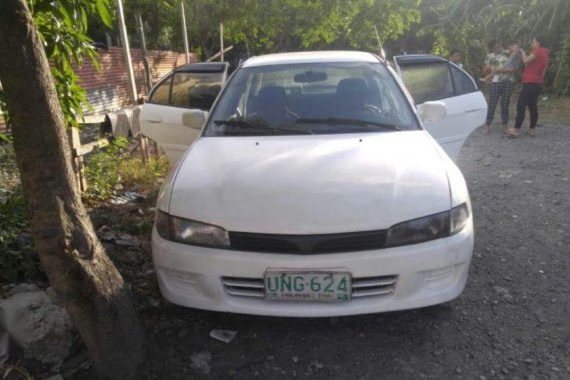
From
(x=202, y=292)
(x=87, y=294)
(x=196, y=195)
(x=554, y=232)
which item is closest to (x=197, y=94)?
(x=196, y=195)

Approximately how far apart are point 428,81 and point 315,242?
10.5ft

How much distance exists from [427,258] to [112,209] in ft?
10.1

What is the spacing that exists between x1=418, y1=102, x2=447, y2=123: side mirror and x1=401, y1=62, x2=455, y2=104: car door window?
1.03 m

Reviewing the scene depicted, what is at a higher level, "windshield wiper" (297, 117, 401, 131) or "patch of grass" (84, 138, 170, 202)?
"windshield wiper" (297, 117, 401, 131)

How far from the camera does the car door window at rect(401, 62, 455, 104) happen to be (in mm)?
4668

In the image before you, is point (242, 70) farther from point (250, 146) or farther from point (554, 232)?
point (554, 232)

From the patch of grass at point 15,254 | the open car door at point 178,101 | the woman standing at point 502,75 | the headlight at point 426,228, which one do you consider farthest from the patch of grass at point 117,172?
the woman standing at point 502,75

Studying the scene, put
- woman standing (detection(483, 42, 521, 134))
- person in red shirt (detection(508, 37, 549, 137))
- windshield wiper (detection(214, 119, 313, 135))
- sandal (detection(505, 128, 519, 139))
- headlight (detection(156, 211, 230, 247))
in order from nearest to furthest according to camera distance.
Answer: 1. headlight (detection(156, 211, 230, 247))
2. windshield wiper (detection(214, 119, 313, 135))
3. person in red shirt (detection(508, 37, 549, 137))
4. sandal (detection(505, 128, 519, 139))
5. woman standing (detection(483, 42, 521, 134))

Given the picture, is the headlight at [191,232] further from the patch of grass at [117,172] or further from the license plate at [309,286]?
the patch of grass at [117,172]

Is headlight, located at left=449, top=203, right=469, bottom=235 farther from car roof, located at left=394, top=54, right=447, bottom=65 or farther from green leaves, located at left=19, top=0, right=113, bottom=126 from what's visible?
car roof, located at left=394, top=54, right=447, bottom=65

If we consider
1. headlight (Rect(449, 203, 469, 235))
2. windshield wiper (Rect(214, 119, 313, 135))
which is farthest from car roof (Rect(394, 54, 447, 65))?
headlight (Rect(449, 203, 469, 235))

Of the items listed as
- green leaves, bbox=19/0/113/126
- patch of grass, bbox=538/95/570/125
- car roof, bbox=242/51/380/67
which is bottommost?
patch of grass, bbox=538/95/570/125

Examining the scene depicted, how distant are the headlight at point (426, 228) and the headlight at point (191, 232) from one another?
2.70 ft

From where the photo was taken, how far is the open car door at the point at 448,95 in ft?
14.6
